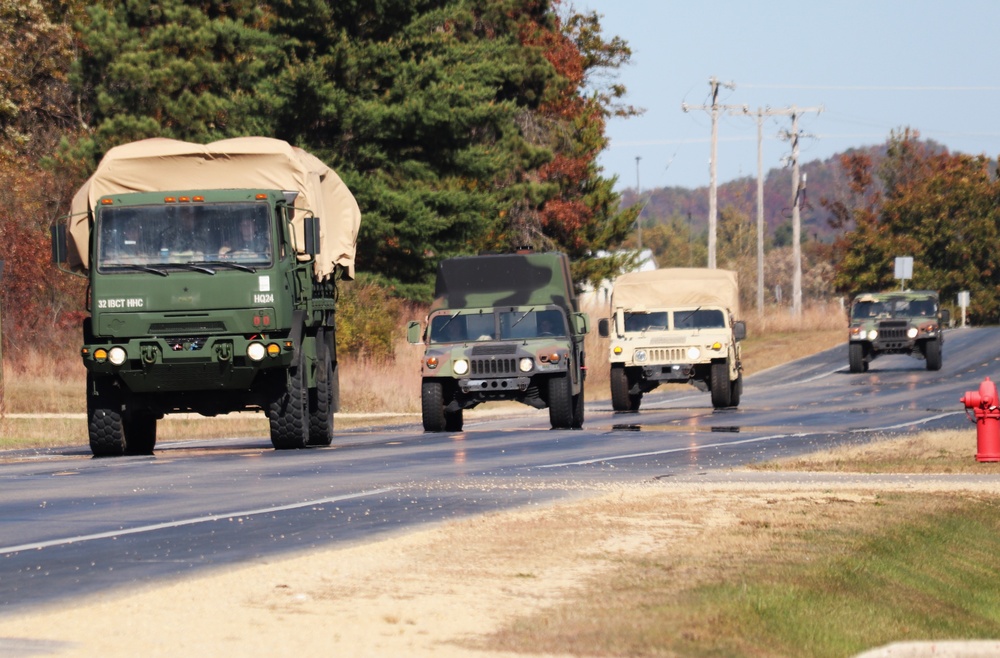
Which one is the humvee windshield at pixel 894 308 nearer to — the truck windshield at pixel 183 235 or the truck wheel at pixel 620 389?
the truck wheel at pixel 620 389

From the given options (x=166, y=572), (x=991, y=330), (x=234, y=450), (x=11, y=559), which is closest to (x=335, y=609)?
(x=166, y=572)

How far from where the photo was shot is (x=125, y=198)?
20234 millimetres

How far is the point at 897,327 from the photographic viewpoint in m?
48.8

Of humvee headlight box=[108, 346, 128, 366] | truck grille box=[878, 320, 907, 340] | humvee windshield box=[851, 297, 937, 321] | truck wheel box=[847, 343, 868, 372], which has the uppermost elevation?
humvee windshield box=[851, 297, 937, 321]

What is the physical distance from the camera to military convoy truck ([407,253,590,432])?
84.0 ft

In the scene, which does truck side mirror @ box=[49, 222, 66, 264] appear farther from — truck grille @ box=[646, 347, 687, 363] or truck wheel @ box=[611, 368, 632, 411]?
truck wheel @ box=[611, 368, 632, 411]

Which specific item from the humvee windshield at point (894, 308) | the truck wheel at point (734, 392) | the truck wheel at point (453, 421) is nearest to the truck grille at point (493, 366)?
the truck wheel at point (453, 421)

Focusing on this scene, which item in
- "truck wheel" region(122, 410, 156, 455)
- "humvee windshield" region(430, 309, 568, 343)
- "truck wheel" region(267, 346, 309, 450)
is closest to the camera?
"truck wheel" region(267, 346, 309, 450)

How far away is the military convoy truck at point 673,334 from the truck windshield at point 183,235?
1178 centimetres

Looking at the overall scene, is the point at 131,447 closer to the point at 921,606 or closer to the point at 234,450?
the point at 234,450

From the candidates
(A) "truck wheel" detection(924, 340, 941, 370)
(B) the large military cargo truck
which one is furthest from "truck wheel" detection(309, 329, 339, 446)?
(A) "truck wheel" detection(924, 340, 941, 370)

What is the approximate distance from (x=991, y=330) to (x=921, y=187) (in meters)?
29.6

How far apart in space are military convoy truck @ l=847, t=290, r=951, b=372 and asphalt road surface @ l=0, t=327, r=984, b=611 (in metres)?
14.8

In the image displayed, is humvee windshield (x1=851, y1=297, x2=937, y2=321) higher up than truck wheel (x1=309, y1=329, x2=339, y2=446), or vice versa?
humvee windshield (x1=851, y1=297, x2=937, y2=321)
